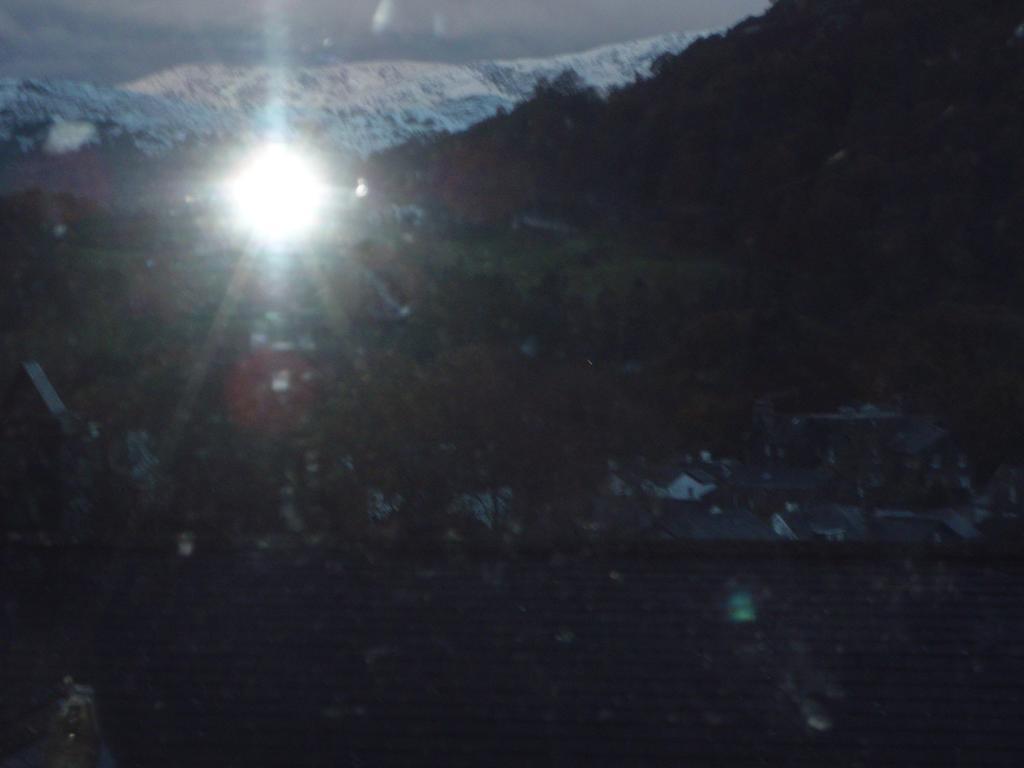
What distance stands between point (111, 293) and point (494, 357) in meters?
6.97

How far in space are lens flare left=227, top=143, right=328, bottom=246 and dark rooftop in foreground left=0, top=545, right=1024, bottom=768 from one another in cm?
1484

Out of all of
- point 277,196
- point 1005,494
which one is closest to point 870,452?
point 1005,494

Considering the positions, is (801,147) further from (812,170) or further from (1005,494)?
(1005,494)

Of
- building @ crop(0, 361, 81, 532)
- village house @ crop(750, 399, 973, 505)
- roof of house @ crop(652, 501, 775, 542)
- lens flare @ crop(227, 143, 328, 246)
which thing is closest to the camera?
building @ crop(0, 361, 81, 532)

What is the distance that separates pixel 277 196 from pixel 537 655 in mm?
19129

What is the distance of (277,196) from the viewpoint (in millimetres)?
21781

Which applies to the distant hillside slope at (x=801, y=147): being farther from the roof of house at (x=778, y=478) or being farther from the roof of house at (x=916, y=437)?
the roof of house at (x=778, y=478)

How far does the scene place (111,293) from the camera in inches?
687

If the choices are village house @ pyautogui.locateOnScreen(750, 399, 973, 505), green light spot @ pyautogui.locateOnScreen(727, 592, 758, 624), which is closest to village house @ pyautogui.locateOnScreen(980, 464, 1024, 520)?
village house @ pyautogui.locateOnScreen(750, 399, 973, 505)

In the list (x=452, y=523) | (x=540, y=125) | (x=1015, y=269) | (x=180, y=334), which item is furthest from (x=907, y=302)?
(x=452, y=523)

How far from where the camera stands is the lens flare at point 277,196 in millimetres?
19641

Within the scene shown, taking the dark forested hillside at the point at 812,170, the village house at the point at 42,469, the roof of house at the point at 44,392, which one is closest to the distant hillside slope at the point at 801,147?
the dark forested hillside at the point at 812,170

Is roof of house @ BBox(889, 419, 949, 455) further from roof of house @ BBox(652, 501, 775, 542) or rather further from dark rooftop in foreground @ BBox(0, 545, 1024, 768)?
dark rooftop in foreground @ BBox(0, 545, 1024, 768)

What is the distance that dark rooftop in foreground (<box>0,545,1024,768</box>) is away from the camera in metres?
3.42
